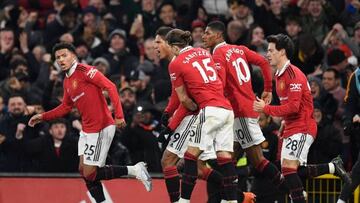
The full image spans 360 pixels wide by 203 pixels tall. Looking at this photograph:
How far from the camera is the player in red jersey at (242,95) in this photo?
17766 millimetres

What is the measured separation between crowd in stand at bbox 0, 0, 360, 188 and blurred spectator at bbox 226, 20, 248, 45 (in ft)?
0.08

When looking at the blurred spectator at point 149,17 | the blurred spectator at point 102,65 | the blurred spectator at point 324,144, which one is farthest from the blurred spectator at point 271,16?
the blurred spectator at point 324,144

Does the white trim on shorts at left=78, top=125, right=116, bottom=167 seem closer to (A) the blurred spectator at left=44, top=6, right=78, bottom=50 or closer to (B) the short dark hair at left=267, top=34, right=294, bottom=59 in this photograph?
(B) the short dark hair at left=267, top=34, right=294, bottom=59

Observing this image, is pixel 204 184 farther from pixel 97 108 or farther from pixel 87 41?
pixel 87 41

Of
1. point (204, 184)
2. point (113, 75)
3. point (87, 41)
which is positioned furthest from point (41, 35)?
point (204, 184)

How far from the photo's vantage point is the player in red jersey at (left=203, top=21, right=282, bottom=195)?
17766 mm

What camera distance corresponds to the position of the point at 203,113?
16.9m

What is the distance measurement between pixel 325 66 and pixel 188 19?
3.02 meters

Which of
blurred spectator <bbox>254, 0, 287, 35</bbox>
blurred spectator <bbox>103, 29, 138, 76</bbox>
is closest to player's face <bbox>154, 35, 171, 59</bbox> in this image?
blurred spectator <bbox>254, 0, 287, 35</bbox>

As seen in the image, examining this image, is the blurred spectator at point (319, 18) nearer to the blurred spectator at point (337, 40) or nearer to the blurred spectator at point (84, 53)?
the blurred spectator at point (337, 40)

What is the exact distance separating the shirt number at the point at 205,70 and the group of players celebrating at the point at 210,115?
0.04ft

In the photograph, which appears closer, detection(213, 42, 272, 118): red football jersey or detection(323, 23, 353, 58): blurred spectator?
detection(213, 42, 272, 118): red football jersey

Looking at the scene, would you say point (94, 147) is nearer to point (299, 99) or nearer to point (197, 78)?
point (197, 78)

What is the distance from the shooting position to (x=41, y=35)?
24750mm
